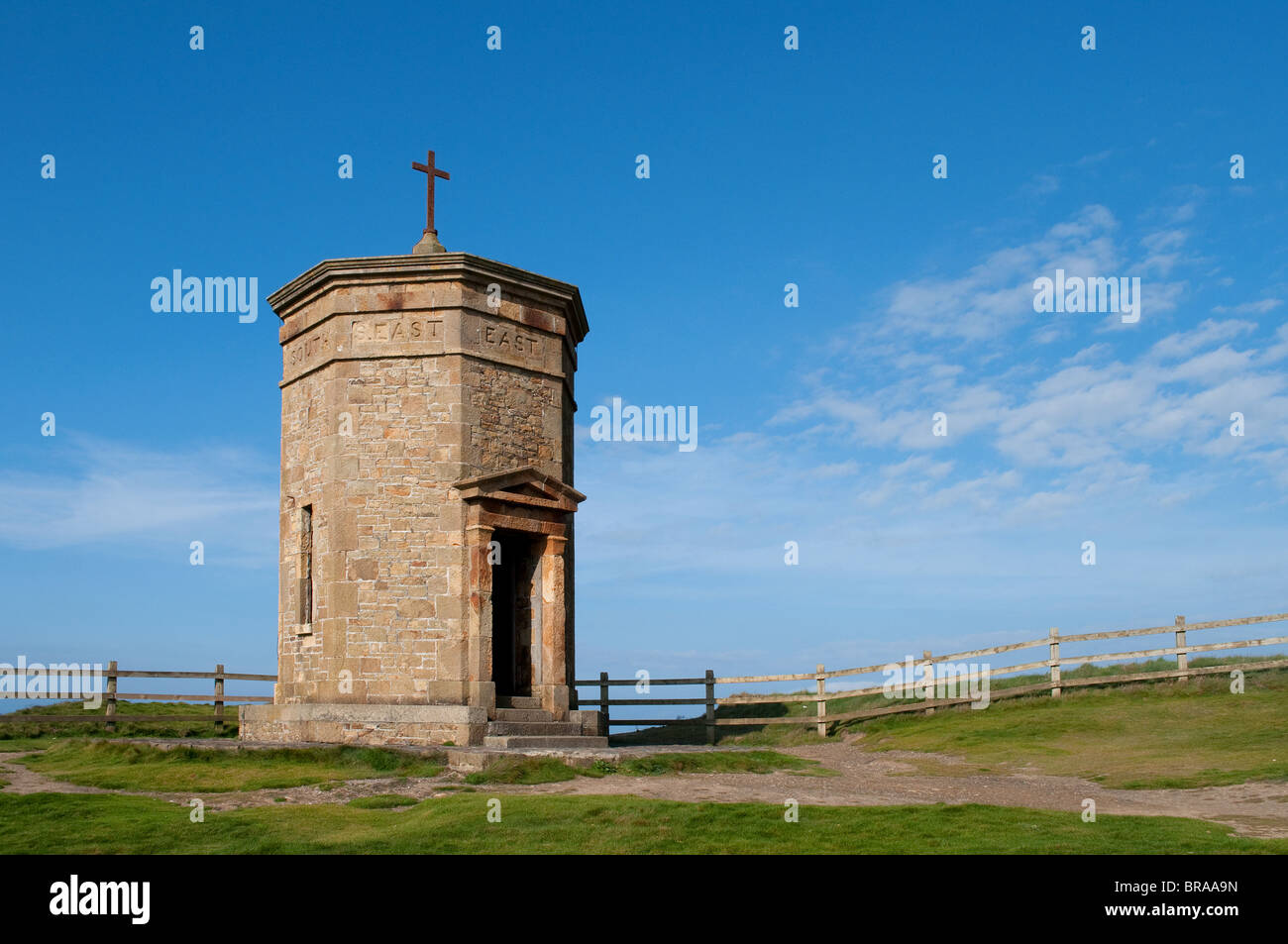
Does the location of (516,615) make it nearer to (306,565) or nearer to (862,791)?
(306,565)

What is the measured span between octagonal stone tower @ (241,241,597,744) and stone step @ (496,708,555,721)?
33 millimetres

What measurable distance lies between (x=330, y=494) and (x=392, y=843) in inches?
352

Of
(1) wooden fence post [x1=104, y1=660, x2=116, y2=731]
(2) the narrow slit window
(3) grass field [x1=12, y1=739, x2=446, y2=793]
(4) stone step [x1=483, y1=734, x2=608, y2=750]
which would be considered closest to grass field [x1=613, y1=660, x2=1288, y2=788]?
(4) stone step [x1=483, y1=734, x2=608, y2=750]

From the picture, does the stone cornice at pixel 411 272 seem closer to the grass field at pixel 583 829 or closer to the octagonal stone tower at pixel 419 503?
the octagonal stone tower at pixel 419 503

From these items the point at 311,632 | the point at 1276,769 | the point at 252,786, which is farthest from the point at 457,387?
the point at 1276,769

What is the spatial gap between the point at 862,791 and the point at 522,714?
612 centimetres

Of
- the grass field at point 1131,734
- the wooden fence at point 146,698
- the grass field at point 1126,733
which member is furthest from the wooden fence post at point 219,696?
the grass field at point 1131,734

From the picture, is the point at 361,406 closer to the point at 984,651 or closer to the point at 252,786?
the point at 252,786

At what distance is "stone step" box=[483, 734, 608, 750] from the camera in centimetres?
1523

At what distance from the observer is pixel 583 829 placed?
30.6 feet

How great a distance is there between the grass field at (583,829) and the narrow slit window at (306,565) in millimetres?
6674

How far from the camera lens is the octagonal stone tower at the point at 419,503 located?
16.2m

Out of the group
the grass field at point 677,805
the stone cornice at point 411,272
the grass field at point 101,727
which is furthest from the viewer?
the grass field at point 101,727

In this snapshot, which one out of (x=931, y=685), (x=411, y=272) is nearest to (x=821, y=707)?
(x=931, y=685)
